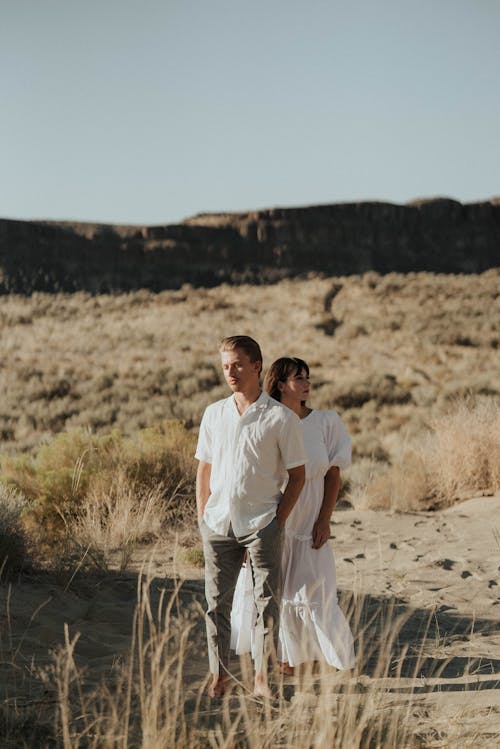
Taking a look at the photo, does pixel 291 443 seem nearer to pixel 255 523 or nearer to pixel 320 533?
pixel 255 523

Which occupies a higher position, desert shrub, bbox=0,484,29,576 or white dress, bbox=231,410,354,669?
white dress, bbox=231,410,354,669

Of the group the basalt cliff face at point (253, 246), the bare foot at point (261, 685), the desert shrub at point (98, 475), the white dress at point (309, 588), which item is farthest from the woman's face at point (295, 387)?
the basalt cliff face at point (253, 246)

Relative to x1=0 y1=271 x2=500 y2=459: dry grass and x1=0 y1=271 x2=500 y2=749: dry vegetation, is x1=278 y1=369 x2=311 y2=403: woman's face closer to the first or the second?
x1=0 y1=271 x2=500 y2=749: dry vegetation

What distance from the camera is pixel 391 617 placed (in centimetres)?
579

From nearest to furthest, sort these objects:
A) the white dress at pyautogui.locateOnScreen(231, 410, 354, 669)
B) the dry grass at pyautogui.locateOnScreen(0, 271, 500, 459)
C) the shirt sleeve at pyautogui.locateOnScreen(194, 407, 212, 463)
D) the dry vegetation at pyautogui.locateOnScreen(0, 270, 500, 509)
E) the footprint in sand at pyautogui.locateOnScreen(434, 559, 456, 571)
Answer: the shirt sleeve at pyautogui.locateOnScreen(194, 407, 212, 463) < the white dress at pyautogui.locateOnScreen(231, 410, 354, 669) < the footprint in sand at pyautogui.locateOnScreen(434, 559, 456, 571) < the dry vegetation at pyautogui.locateOnScreen(0, 270, 500, 509) < the dry grass at pyautogui.locateOnScreen(0, 271, 500, 459)

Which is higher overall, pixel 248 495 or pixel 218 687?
pixel 248 495

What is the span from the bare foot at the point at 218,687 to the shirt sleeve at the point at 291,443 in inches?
43.8

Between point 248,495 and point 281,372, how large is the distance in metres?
0.86

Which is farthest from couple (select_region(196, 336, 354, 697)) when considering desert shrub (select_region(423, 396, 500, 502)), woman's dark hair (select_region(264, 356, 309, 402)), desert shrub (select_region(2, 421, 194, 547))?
desert shrub (select_region(423, 396, 500, 502))

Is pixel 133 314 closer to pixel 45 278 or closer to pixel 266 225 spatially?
pixel 45 278

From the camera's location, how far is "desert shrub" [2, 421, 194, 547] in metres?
8.37

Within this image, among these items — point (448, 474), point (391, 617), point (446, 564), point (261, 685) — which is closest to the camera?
point (261, 685)

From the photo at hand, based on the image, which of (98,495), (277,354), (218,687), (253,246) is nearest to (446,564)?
(98,495)

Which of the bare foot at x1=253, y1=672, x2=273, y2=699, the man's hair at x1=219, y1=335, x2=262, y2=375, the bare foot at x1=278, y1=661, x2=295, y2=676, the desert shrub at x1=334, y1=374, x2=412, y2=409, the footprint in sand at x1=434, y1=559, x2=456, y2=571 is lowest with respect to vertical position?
the footprint in sand at x1=434, y1=559, x2=456, y2=571
